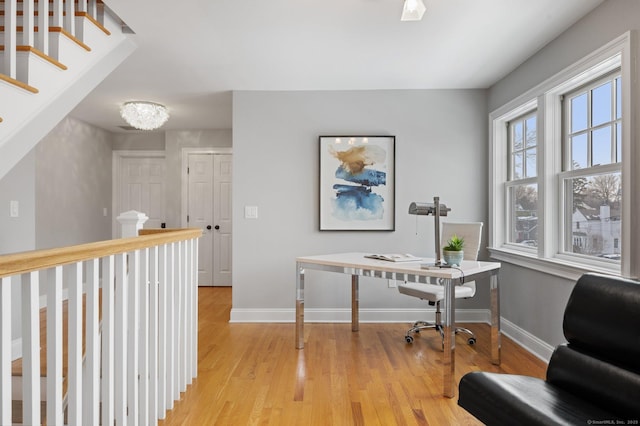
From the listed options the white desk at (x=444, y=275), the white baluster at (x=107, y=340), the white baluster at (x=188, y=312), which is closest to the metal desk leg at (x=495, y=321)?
the white desk at (x=444, y=275)

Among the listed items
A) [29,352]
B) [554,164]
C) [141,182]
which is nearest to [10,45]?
[29,352]

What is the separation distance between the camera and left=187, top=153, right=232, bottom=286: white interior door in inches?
232

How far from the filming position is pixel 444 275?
239 cm

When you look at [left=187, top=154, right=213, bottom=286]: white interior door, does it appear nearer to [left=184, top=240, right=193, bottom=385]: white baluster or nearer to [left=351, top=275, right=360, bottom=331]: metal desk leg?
[left=351, top=275, right=360, bottom=331]: metal desk leg

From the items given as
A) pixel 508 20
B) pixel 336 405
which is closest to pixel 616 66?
pixel 508 20

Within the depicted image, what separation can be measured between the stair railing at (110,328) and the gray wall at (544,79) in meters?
2.59

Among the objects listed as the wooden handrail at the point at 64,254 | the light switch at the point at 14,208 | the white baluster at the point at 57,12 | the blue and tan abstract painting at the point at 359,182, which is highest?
the white baluster at the point at 57,12

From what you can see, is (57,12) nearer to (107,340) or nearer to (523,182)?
(107,340)

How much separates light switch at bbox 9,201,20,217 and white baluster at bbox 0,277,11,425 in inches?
105

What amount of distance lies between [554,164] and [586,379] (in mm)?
1853

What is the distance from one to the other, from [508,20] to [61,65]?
272 centimetres

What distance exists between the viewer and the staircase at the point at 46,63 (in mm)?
1818

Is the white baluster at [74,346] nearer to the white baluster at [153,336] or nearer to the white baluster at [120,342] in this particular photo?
the white baluster at [120,342]

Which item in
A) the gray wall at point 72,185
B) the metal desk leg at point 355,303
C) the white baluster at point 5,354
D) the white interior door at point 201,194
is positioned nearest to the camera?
the white baluster at point 5,354
